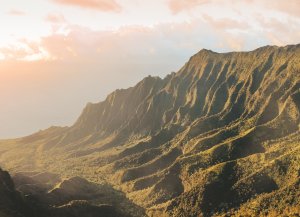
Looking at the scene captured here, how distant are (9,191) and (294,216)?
4023 inches

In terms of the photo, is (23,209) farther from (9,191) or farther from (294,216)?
(294,216)

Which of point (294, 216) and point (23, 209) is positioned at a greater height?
point (23, 209)

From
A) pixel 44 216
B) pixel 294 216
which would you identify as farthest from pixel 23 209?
pixel 294 216

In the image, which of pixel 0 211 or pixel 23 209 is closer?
pixel 0 211

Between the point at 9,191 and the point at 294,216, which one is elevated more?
the point at 9,191

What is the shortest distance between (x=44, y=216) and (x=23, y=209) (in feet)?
28.8

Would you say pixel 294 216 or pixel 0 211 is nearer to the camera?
pixel 0 211

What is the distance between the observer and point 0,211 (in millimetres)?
176875

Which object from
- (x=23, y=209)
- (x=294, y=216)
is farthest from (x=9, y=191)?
(x=294, y=216)

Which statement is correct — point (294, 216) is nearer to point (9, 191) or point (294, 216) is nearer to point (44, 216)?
point (44, 216)

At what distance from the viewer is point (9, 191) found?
198 meters

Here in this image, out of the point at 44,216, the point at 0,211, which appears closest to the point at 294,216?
the point at 44,216

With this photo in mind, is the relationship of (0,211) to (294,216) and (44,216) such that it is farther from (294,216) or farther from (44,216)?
(294,216)

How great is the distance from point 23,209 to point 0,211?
667 inches
